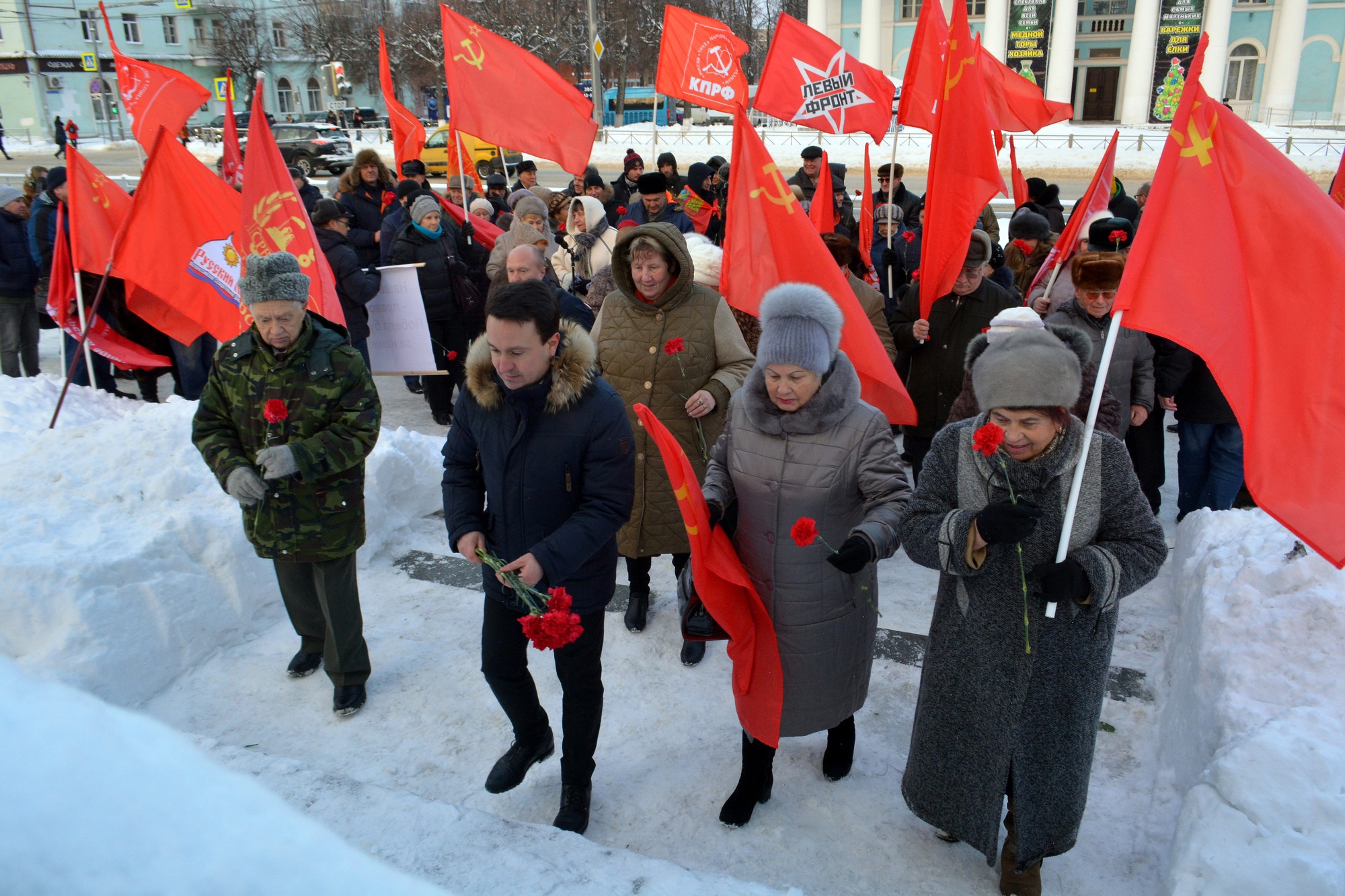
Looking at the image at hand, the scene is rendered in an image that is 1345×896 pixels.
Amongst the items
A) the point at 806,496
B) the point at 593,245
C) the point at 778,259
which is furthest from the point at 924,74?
the point at 806,496

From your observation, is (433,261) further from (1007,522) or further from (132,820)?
(132,820)

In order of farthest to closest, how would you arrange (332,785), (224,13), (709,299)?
(224,13), (709,299), (332,785)

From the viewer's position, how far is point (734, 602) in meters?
2.77

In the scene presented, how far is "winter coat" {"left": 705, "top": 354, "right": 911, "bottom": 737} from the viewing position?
2730 millimetres

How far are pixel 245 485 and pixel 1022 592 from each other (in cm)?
268

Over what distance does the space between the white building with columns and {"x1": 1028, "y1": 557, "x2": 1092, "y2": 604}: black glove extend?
39.1 metres

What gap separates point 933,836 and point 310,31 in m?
59.3

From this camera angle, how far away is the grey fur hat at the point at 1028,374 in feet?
7.30

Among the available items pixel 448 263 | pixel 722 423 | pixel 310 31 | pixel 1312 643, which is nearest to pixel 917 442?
pixel 722 423

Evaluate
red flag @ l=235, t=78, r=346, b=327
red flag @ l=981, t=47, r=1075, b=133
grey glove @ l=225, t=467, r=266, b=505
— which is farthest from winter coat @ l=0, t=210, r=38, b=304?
red flag @ l=981, t=47, r=1075, b=133

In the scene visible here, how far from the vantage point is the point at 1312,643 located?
9.95ft

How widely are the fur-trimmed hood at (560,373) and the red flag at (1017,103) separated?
6.10m

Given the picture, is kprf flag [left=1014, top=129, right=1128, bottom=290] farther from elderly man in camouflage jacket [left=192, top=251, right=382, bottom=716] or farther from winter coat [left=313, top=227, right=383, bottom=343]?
winter coat [left=313, top=227, right=383, bottom=343]

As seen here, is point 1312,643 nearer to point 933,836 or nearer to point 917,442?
point 933,836
